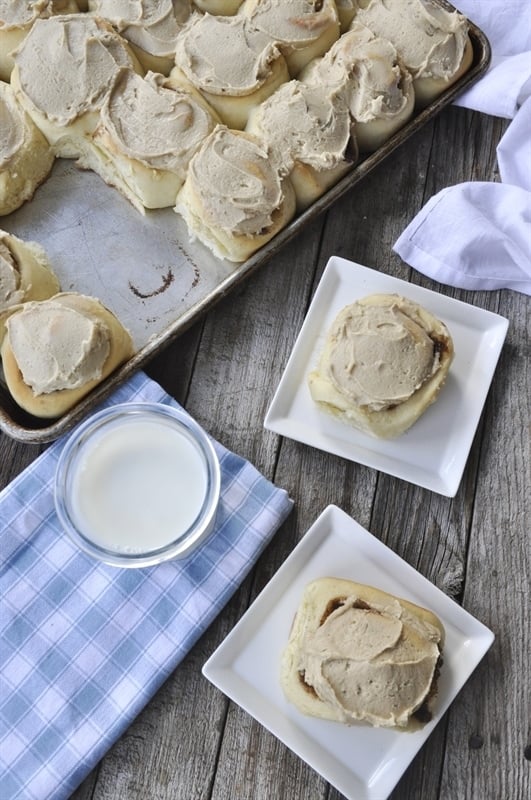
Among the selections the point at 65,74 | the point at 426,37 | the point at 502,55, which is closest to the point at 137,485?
the point at 65,74

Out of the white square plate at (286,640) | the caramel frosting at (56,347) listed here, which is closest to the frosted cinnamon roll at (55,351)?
the caramel frosting at (56,347)

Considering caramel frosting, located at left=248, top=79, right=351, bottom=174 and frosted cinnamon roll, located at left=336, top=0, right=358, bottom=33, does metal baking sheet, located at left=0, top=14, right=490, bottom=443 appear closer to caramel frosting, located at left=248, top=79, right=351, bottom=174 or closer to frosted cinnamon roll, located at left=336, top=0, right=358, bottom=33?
caramel frosting, located at left=248, top=79, right=351, bottom=174

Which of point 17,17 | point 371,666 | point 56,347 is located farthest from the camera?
point 17,17

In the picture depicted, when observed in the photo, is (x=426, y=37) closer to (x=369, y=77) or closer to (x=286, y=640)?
(x=369, y=77)

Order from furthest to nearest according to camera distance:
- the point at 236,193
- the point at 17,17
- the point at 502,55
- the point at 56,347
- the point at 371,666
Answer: the point at 502,55 < the point at 17,17 < the point at 236,193 < the point at 56,347 < the point at 371,666

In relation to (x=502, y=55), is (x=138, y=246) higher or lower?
lower

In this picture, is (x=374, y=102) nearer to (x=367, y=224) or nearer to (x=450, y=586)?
(x=367, y=224)

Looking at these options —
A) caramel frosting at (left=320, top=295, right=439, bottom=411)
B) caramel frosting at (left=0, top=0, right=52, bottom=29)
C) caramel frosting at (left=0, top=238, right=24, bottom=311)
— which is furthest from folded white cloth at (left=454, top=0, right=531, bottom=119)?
caramel frosting at (left=0, top=238, right=24, bottom=311)
